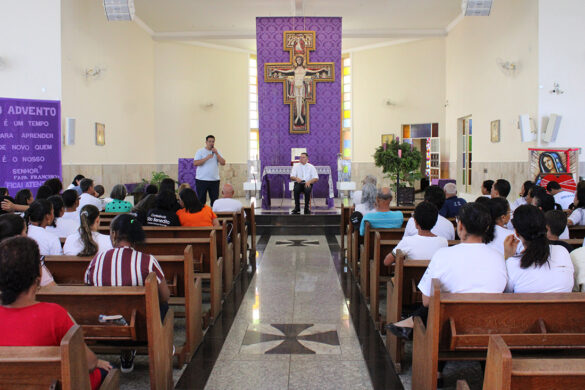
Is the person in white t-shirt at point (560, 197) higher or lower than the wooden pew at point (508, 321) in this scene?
higher

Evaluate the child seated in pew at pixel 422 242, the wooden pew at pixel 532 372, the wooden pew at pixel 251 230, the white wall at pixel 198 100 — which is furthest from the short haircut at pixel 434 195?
the white wall at pixel 198 100

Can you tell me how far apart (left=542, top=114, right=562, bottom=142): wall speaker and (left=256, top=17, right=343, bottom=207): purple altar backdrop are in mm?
4806

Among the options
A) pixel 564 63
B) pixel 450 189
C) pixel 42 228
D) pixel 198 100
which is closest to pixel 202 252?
pixel 42 228

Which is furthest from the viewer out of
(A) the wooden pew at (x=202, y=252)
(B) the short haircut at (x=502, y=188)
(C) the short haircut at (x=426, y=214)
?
(B) the short haircut at (x=502, y=188)

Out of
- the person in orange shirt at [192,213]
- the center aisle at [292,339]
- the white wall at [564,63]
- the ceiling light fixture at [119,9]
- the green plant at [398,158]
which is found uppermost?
the ceiling light fixture at [119,9]

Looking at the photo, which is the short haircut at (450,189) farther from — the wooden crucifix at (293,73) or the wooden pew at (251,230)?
the wooden crucifix at (293,73)

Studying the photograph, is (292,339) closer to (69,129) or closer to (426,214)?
(426,214)

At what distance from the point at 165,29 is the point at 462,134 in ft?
26.0

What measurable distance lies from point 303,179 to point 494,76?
4.53 meters

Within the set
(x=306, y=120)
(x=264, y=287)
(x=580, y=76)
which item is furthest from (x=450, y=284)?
(x=306, y=120)

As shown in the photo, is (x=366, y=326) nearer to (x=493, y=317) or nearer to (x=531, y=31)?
(x=493, y=317)

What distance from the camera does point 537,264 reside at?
251 centimetres

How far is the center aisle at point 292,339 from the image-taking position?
9.73 feet

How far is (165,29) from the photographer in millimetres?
13273
